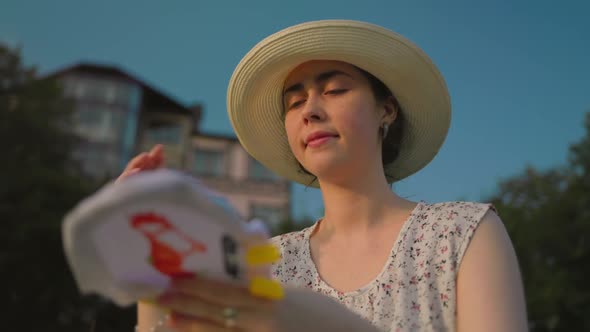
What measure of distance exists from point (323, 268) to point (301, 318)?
1209 mm

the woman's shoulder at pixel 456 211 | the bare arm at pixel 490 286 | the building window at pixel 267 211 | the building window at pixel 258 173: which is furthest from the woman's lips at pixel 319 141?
the building window at pixel 258 173

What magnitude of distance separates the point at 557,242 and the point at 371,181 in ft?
62.7

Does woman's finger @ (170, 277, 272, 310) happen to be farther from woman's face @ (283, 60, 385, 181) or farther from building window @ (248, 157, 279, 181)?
building window @ (248, 157, 279, 181)

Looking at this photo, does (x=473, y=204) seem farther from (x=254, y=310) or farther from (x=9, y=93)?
(x=9, y=93)

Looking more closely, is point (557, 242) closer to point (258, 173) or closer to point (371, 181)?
point (258, 173)

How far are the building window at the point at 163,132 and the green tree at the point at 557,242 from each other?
1848 centimetres

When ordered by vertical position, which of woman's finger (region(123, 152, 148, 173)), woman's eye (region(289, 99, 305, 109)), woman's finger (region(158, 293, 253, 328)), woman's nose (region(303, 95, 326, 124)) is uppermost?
woman's eye (region(289, 99, 305, 109))

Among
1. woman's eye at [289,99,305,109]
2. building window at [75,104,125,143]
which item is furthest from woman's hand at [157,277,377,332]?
building window at [75,104,125,143]

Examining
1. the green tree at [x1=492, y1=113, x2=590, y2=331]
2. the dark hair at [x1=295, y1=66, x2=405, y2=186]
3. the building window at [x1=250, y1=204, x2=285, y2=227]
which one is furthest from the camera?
the building window at [x1=250, y1=204, x2=285, y2=227]

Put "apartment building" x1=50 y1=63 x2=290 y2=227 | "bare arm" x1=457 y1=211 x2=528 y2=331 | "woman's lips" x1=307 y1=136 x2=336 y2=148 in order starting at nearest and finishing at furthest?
1. "bare arm" x1=457 y1=211 x2=528 y2=331
2. "woman's lips" x1=307 y1=136 x2=336 y2=148
3. "apartment building" x1=50 y1=63 x2=290 y2=227

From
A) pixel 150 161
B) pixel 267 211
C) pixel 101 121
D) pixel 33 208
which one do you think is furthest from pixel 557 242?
pixel 101 121

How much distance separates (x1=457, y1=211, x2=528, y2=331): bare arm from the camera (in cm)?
162

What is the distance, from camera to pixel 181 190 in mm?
819

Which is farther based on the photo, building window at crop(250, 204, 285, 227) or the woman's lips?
building window at crop(250, 204, 285, 227)
